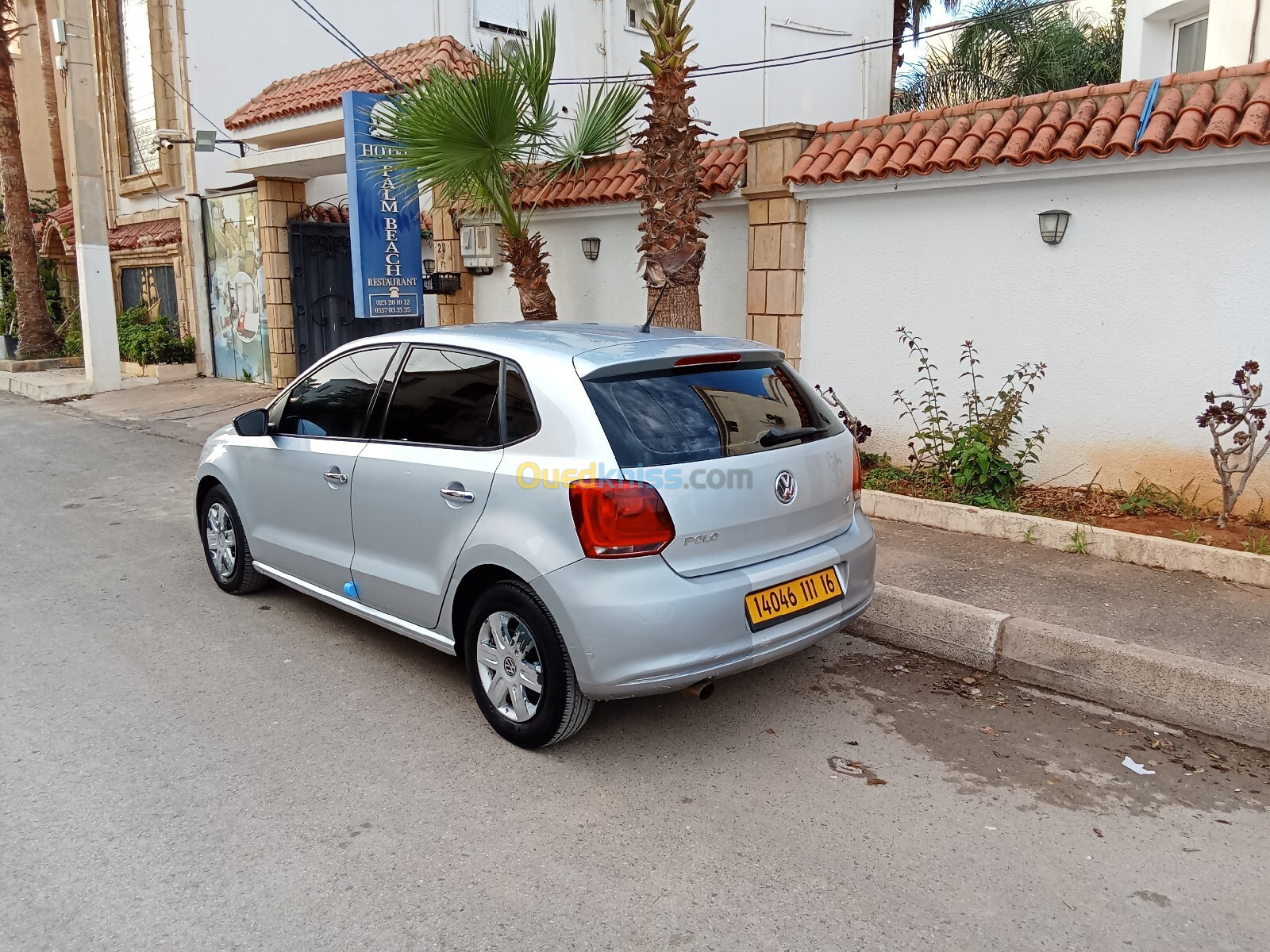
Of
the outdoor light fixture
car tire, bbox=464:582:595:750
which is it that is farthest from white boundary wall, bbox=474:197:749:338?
car tire, bbox=464:582:595:750

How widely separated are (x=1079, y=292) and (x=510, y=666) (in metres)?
4.93

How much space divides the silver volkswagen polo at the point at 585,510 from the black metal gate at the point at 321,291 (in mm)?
10361

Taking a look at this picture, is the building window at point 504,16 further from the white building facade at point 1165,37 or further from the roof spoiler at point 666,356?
the roof spoiler at point 666,356

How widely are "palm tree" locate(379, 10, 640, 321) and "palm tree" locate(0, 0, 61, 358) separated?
12.2 metres

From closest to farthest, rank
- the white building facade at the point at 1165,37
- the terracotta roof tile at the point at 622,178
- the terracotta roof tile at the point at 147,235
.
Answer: the terracotta roof tile at the point at 622,178 → the white building facade at the point at 1165,37 → the terracotta roof tile at the point at 147,235

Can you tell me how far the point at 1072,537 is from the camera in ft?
19.6

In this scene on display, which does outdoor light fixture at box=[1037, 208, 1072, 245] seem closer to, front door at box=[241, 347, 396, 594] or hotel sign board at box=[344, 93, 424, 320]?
front door at box=[241, 347, 396, 594]

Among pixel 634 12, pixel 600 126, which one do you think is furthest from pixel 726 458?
pixel 634 12

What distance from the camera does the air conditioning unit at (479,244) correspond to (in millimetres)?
10562

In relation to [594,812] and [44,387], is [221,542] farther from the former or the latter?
[44,387]

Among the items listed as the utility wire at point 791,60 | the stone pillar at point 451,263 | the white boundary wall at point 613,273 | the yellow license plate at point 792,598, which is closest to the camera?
the yellow license plate at point 792,598

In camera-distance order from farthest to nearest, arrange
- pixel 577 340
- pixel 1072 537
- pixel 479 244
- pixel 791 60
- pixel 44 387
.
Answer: pixel 791 60 → pixel 44 387 → pixel 479 244 → pixel 1072 537 → pixel 577 340

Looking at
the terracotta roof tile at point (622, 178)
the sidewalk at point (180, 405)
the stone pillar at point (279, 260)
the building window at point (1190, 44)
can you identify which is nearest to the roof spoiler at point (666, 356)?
the terracotta roof tile at point (622, 178)

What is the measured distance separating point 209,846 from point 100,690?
64.1 inches
